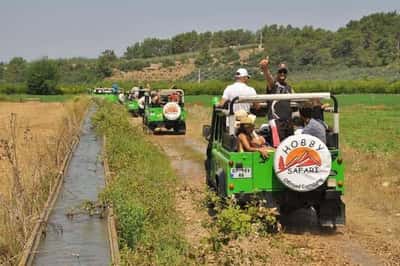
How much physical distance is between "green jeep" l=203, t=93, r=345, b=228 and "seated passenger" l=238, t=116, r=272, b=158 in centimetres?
10

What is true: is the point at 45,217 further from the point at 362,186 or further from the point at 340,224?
the point at 362,186

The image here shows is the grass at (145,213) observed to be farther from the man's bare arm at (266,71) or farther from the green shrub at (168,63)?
the green shrub at (168,63)

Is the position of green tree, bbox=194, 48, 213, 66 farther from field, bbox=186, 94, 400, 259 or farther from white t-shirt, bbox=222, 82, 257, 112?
white t-shirt, bbox=222, 82, 257, 112

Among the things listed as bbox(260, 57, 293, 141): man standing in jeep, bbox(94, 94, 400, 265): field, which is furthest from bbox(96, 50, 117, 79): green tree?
bbox(260, 57, 293, 141): man standing in jeep

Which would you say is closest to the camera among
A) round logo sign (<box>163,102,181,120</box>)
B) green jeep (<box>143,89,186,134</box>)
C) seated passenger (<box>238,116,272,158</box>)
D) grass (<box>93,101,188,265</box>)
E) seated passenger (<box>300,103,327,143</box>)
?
grass (<box>93,101,188,265</box>)

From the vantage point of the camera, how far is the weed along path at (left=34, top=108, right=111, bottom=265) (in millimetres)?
8578

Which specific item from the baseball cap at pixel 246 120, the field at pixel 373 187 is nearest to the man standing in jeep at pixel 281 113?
the baseball cap at pixel 246 120

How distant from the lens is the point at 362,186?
14.8 m

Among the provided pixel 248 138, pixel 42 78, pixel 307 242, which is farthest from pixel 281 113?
pixel 42 78

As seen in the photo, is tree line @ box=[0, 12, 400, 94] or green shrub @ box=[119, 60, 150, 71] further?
green shrub @ box=[119, 60, 150, 71]

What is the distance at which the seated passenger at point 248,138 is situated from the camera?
10.7 meters

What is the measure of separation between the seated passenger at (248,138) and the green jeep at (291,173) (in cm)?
10

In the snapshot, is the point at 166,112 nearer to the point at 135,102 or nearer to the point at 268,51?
the point at 135,102

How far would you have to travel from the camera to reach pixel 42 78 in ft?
328
